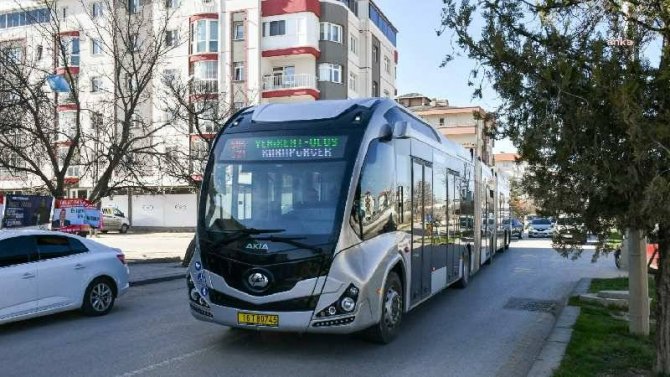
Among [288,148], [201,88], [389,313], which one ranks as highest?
[201,88]

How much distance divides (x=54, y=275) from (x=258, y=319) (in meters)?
4.15

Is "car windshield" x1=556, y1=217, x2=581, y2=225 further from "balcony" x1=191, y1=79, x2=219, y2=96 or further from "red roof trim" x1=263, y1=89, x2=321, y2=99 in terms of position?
"red roof trim" x1=263, y1=89, x2=321, y2=99

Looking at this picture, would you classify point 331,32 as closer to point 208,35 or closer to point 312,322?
point 208,35

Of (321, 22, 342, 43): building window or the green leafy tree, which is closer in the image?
the green leafy tree

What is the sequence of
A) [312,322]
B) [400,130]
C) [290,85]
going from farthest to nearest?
[290,85] → [400,130] → [312,322]

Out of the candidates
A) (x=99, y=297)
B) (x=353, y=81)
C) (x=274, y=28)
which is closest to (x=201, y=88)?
(x=99, y=297)

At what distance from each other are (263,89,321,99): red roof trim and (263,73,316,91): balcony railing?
39cm

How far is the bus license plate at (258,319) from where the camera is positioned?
684cm

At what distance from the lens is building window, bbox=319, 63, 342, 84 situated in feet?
151

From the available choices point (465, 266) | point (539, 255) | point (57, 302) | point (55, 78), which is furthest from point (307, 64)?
point (57, 302)

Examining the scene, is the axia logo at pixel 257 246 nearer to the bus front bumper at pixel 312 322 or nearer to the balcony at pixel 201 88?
the bus front bumper at pixel 312 322

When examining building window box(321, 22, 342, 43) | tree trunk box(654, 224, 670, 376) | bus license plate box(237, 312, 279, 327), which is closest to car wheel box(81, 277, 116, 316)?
bus license plate box(237, 312, 279, 327)

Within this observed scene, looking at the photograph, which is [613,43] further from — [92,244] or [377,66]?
[377,66]

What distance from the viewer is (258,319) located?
22.6ft
